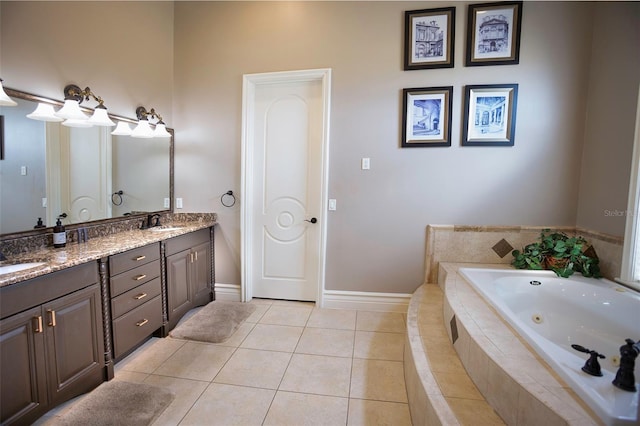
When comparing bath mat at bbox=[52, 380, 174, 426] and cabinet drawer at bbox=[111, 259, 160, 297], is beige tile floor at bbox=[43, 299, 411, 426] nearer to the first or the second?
bath mat at bbox=[52, 380, 174, 426]

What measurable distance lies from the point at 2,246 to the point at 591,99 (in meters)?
4.39

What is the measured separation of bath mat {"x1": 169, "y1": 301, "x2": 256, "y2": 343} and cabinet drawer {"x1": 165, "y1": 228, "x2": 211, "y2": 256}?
664mm

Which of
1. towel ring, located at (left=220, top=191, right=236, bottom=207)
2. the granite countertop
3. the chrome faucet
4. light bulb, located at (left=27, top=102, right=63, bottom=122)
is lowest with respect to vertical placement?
the granite countertop

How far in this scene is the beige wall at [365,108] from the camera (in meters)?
2.55

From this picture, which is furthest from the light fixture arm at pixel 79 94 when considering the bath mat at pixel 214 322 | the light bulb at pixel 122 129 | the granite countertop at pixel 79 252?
the bath mat at pixel 214 322

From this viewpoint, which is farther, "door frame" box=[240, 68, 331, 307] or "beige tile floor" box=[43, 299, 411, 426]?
"door frame" box=[240, 68, 331, 307]

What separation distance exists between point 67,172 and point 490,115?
344 centimetres

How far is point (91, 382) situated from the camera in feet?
5.90

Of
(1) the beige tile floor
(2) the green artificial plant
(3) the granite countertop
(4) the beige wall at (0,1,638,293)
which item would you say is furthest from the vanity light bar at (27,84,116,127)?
(2) the green artificial plant

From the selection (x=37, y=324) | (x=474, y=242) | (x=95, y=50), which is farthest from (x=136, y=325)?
(x=474, y=242)

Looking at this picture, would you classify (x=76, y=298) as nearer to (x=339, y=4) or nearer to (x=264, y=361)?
(x=264, y=361)

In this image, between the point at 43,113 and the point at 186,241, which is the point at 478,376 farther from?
the point at 43,113

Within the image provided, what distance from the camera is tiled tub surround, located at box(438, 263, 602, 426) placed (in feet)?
3.46

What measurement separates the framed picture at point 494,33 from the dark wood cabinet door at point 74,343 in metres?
3.46
